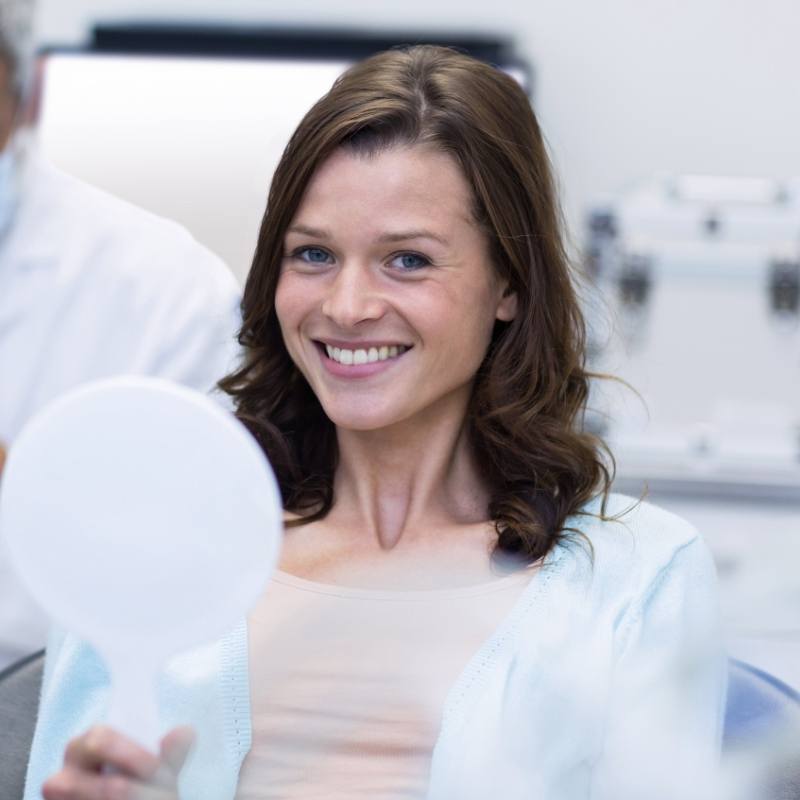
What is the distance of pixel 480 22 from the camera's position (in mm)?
2773

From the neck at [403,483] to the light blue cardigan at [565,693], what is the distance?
0.40ft

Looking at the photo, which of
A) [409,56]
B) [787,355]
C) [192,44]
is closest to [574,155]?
[787,355]

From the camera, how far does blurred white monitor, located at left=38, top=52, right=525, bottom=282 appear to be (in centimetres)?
256

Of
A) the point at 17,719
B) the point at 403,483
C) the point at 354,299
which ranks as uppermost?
the point at 354,299

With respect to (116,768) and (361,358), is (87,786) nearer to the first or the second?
(116,768)

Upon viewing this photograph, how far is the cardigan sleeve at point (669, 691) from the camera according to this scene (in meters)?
0.96

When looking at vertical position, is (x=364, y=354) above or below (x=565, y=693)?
above

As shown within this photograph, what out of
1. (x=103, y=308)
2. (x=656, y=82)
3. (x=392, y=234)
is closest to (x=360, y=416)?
(x=392, y=234)

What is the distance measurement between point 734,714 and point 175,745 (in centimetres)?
55

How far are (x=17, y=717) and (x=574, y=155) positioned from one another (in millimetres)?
1896

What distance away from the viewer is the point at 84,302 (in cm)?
160

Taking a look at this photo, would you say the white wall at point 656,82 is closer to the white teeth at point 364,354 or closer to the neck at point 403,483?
the neck at point 403,483

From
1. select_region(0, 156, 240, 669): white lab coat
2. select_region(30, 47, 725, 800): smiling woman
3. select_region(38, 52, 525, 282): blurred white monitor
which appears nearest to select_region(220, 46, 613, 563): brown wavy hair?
select_region(30, 47, 725, 800): smiling woman

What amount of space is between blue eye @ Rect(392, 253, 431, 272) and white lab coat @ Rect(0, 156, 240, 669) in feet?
1.65
